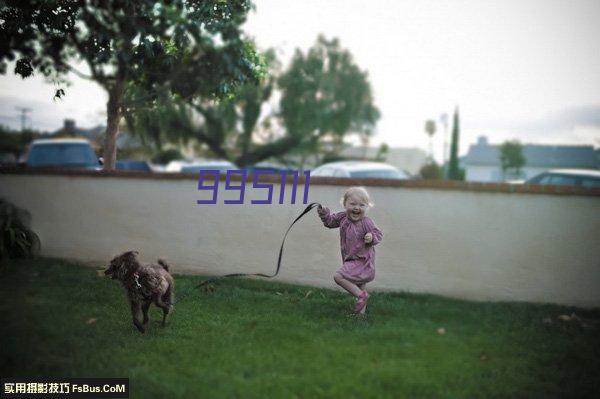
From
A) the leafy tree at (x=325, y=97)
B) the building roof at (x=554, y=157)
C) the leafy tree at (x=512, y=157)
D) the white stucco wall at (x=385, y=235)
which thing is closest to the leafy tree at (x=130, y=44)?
the white stucco wall at (x=385, y=235)

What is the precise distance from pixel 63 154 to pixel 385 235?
872 cm

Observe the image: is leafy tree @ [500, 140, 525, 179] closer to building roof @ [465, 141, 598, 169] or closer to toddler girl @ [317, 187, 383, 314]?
building roof @ [465, 141, 598, 169]

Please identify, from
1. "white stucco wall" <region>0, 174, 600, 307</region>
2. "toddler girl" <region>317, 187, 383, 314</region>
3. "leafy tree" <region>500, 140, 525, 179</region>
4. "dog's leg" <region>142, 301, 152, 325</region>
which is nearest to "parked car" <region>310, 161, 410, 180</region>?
"white stucco wall" <region>0, 174, 600, 307</region>

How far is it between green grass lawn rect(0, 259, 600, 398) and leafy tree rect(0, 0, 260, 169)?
101 inches

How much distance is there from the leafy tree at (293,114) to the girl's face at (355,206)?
29160 millimetres

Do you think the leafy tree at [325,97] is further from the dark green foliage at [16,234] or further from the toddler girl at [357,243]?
the toddler girl at [357,243]

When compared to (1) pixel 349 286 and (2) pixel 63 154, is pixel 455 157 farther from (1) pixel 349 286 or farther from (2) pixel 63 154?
(1) pixel 349 286

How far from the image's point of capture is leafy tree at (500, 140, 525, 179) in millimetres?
59500

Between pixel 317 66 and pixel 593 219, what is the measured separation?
36.7 m

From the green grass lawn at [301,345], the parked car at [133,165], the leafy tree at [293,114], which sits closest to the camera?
the green grass lawn at [301,345]

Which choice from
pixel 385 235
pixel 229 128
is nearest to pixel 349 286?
pixel 385 235

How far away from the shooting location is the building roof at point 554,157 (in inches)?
2783

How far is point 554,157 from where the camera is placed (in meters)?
72.8

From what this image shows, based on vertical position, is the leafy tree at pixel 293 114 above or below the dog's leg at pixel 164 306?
above
